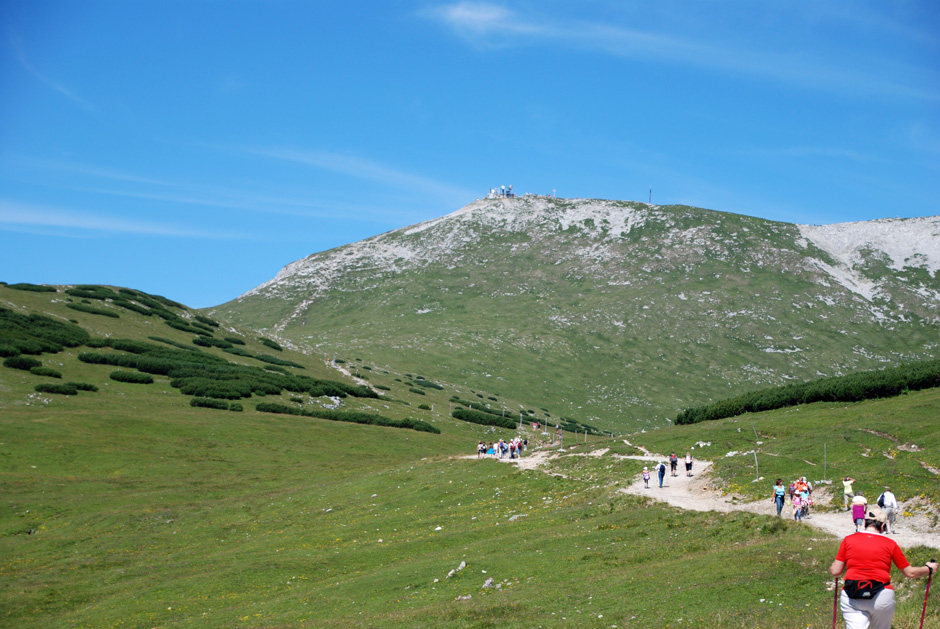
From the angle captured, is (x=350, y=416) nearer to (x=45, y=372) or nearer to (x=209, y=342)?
(x=45, y=372)

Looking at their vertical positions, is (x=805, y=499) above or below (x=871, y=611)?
below

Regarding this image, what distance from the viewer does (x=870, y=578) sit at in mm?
13578

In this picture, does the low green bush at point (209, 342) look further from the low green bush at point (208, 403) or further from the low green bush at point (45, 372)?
the low green bush at point (208, 403)

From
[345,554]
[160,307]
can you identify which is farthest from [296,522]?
[160,307]

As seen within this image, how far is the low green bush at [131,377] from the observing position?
325 feet

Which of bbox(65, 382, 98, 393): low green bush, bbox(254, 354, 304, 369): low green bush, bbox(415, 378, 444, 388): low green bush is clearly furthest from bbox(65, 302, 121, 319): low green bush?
bbox(415, 378, 444, 388): low green bush

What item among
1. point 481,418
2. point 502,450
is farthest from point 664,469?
point 481,418

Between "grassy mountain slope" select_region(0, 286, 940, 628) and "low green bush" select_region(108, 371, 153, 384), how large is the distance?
943 cm

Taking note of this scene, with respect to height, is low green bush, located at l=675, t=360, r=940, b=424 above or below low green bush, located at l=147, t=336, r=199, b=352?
below

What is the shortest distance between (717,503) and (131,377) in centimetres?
8448

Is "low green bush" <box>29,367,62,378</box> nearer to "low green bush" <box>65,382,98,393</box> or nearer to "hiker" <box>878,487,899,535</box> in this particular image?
"low green bush" <box>65,382,98,393</box>

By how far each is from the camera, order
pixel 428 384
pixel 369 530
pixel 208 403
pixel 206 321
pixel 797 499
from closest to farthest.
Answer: pixel 797 499 < pixel 369 530 < pixel 208 403 < pixel 428 384 < pixel 206 321

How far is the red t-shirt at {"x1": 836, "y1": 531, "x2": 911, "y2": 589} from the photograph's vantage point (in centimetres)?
1362

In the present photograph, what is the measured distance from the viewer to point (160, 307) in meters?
149
